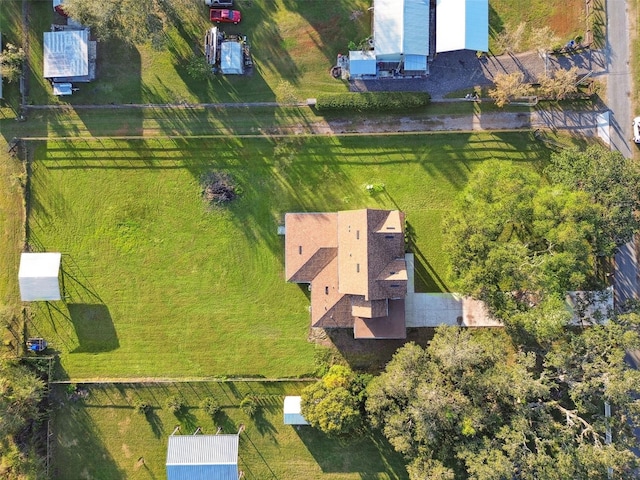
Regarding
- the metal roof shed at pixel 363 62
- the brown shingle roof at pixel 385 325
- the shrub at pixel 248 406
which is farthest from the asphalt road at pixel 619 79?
the shrub at pixel 248 406

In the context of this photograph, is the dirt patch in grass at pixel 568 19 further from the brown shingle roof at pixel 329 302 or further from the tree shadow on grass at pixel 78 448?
the tree shadow on grass at pixel 78 448

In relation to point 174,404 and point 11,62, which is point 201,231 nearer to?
point 174,404

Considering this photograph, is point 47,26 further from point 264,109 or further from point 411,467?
point 411,467

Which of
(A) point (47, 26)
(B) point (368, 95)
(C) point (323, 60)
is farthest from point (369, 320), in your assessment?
(A) point (47, 26)

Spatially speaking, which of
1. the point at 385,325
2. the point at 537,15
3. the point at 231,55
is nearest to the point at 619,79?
the point at 537,15

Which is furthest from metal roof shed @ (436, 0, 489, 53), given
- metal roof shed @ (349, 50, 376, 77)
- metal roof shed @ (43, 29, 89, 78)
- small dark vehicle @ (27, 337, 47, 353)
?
small dark vehicle @ (27, 337, 47, 353)

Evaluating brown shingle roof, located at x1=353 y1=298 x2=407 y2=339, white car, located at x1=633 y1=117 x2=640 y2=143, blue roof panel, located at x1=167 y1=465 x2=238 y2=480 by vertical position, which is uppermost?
white car, located at x1=633 y1=117 x2=640 y2=143

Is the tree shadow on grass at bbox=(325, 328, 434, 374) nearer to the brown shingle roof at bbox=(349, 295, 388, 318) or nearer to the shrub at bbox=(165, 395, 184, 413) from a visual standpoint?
the brown shingle roof at bbox=(349, 295, 388, 318)
